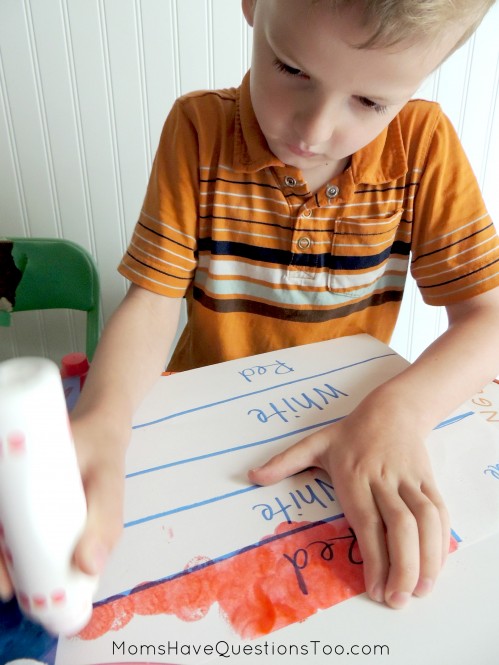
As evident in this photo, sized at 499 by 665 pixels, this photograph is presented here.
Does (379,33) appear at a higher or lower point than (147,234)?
higher

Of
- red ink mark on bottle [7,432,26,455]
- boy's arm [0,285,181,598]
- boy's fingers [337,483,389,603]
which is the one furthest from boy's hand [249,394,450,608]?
red ink mark on bottle [7,432,26,455]

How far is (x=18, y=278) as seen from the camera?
0.85 metres

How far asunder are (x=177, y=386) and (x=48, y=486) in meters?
0.29

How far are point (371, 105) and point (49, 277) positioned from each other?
595mm

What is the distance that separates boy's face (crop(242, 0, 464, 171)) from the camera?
14.7 inches

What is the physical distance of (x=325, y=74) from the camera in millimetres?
391

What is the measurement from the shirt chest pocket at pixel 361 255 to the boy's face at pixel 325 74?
0.42 feet

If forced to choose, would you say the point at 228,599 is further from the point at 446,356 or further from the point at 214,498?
the point at 446,356

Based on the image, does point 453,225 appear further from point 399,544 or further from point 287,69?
A: point 399,544

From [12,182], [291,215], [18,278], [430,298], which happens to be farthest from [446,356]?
[12,182]

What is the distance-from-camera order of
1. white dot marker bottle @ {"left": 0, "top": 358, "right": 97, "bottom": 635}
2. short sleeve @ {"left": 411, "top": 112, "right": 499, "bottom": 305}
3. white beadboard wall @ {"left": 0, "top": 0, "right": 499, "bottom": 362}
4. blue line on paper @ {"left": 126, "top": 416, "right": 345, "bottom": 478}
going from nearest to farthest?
white dot marker bottle @ {"left": 0, "top": 358, "right": 97, "bottom": 635} < blue line on paper @ {"left": 126, "top": 416, "right": 345, "bottom": 478} < short sleeve @ {"left": 411, "top": 112, "right": 499, "bottom": 305} < white beadboard wall @ {"left": 0, "top": 0, "right": 499, "bottom": 362}

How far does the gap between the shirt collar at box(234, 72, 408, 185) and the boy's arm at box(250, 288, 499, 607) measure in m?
0.19

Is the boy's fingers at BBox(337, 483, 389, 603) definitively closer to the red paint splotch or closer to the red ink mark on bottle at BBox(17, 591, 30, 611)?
the red paint splotch

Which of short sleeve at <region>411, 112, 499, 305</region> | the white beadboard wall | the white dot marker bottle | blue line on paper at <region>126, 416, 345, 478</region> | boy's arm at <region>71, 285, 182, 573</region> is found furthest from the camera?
the white beadboard wall
